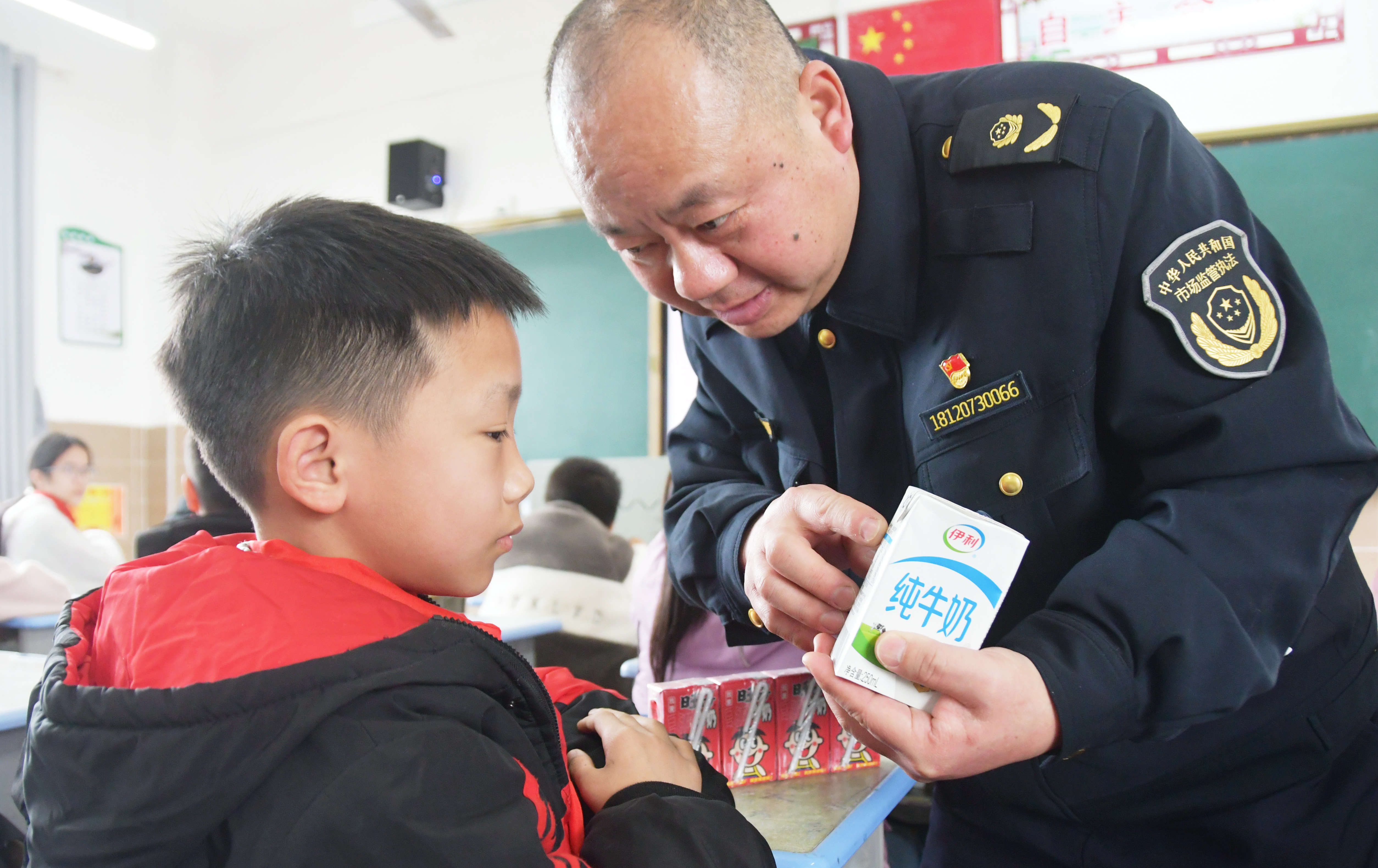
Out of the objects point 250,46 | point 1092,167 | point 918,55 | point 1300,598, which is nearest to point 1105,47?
point 918,55

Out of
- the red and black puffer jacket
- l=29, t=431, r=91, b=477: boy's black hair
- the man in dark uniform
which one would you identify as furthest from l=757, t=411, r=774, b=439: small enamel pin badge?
l=29, t=431, r=91, b=477: boy's black hair

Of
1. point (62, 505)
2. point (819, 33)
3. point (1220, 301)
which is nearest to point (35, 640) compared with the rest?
point (62, 505)

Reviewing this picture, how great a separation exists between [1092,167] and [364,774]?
829 millimetres

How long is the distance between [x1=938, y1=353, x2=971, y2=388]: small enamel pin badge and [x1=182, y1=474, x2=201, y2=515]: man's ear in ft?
7.15

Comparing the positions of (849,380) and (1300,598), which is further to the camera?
(849,380)

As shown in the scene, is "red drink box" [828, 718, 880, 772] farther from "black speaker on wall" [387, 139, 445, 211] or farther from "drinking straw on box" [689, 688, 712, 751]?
"black speaker on wall" [387, 139, 445, 211]

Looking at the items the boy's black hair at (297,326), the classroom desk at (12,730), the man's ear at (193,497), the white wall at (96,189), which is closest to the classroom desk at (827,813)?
A: the boy's black hair at (297,326)

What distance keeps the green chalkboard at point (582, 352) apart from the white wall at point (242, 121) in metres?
0.26

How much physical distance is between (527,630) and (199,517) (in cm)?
93

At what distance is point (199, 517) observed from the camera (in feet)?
8.23

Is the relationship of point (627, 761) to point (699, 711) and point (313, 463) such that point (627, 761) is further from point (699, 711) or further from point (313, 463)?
point (313, 463)

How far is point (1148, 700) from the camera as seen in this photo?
30.7 inches

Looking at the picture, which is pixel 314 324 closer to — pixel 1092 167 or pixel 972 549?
pixel 972 549

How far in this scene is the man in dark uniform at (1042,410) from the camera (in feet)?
2.53
